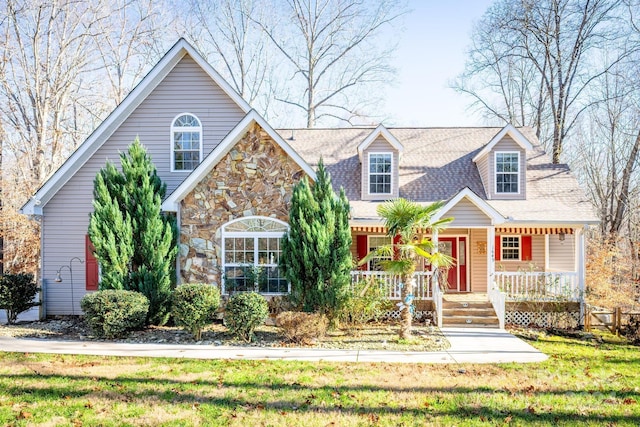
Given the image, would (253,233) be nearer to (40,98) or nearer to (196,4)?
(40,98)

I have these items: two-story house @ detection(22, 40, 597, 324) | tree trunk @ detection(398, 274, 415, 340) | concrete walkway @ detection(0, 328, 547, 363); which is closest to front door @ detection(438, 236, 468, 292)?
two-story house @ detection(22, 40, 597, 324)

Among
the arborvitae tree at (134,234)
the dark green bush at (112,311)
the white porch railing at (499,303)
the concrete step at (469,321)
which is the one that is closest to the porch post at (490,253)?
the white porch railing at (499,303)

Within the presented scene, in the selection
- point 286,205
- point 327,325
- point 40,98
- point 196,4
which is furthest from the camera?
point 196,4

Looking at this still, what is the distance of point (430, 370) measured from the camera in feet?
27.6

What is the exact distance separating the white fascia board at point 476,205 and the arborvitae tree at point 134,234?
24.5ft

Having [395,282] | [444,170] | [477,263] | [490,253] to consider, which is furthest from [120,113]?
[477,263]

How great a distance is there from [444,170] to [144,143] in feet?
33.1

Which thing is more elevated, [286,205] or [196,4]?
[196,4]

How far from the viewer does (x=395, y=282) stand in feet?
44.8

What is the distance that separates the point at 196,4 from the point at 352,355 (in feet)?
81.5

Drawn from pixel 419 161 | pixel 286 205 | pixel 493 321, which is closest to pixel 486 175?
pixel 419 161

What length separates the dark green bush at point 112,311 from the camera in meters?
10.7

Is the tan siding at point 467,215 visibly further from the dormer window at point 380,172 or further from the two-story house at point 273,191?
the dormer window at point 380,172

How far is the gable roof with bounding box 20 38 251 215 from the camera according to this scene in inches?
537
